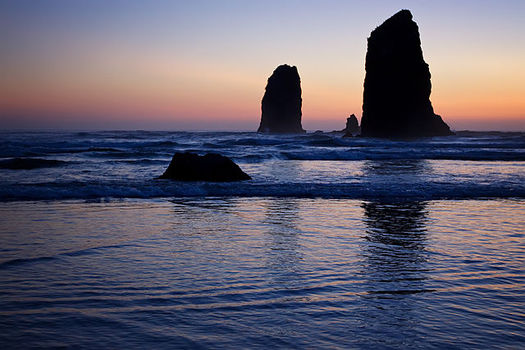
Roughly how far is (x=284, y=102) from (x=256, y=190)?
121m

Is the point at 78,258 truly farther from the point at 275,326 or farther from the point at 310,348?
the point at 310,348

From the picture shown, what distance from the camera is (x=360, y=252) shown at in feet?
16.7

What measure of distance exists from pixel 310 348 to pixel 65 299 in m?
1.98

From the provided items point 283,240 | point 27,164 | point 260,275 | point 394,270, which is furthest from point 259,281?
point 27,164

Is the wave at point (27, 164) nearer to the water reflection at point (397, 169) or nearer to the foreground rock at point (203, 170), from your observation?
the foreground rock at point (203, 170)

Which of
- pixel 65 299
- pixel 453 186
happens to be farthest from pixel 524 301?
pixel 453 186

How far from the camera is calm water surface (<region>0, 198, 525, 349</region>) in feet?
9.25

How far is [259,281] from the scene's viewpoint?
394 centimetres

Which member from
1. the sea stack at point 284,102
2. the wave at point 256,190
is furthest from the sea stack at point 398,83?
the wave at point 256,190

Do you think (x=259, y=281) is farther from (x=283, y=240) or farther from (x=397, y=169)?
(x=397, y=169)

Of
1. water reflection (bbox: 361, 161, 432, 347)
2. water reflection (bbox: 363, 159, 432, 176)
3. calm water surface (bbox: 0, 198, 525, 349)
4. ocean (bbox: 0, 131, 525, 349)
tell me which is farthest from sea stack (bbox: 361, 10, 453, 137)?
calm water surface (bbox: 0, 198, 525, 349)

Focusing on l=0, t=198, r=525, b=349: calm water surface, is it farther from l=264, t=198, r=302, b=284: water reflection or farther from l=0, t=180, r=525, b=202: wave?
l=0, t=180, r=525, b=202: wave

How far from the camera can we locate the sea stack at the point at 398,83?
7206 cm

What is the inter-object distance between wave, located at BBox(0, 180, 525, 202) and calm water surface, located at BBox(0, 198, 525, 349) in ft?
9.13
